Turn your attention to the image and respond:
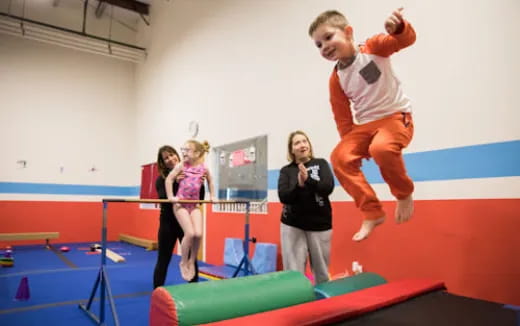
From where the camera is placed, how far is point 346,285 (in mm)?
2344

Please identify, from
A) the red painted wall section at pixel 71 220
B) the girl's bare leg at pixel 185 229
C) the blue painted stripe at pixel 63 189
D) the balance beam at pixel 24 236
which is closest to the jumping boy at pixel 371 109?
the girl's bare leg at pixel 185 229

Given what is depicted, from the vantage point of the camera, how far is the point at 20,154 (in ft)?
22.9

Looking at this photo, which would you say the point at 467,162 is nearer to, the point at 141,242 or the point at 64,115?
the point at 141,242

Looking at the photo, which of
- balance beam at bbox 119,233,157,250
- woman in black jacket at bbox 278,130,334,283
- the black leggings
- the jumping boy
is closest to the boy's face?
the jumping boy

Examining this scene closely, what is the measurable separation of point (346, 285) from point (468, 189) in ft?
3.63

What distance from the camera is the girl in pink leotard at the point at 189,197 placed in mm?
2791

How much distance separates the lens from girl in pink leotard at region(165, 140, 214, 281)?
279 cm

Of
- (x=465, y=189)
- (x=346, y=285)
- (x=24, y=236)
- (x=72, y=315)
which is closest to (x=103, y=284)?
(x=72, y=315)

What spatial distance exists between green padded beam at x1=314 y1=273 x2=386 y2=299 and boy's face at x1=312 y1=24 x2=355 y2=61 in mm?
1493

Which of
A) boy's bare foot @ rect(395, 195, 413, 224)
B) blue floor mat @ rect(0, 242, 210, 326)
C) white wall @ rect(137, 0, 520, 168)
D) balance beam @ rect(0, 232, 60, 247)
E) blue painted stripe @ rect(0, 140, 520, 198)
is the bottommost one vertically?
blue floor mat @ rect(0, 242, 210, 326)

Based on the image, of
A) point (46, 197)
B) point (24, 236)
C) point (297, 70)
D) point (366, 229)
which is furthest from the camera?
point (46, 197)

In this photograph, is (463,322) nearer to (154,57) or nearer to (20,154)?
(154,57)

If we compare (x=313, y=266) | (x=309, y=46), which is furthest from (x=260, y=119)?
(x=313, y=266)

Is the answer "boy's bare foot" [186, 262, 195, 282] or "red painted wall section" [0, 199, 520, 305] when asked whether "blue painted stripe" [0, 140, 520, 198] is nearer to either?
"red painted wall section" [0, 199, 520, 305]
